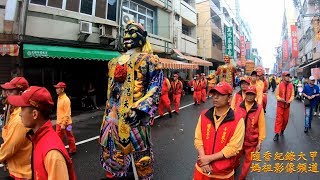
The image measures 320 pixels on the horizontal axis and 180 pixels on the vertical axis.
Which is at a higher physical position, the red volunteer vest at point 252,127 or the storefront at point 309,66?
the storefront at point 309,66

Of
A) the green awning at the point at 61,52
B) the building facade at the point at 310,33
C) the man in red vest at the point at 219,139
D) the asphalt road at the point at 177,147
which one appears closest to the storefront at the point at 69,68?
the green awning at the point at 61,52

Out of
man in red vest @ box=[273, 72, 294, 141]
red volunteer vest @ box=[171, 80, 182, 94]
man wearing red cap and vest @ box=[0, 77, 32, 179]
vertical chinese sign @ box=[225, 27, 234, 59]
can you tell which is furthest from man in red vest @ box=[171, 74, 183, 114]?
vertical chinese sign @ box=[225, 27, 234, 59]

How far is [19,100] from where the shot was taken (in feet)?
7.06

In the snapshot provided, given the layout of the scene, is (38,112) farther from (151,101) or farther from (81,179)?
(81,179)

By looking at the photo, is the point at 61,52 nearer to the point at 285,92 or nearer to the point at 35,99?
the point at 285,92

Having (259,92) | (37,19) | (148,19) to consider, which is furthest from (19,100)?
(148,19)

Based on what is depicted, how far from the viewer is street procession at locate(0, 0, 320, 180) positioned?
3.18 metres

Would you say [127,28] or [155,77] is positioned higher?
[127,28]

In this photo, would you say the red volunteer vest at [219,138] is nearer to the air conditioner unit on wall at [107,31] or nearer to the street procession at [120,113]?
the street procession at [120,113]

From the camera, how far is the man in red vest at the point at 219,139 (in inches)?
128

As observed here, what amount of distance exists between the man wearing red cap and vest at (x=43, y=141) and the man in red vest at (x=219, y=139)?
1.51 meters

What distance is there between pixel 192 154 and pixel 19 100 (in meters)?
5.24

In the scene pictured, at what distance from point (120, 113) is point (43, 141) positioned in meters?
1.82

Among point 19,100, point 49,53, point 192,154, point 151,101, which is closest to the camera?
point 19,100
